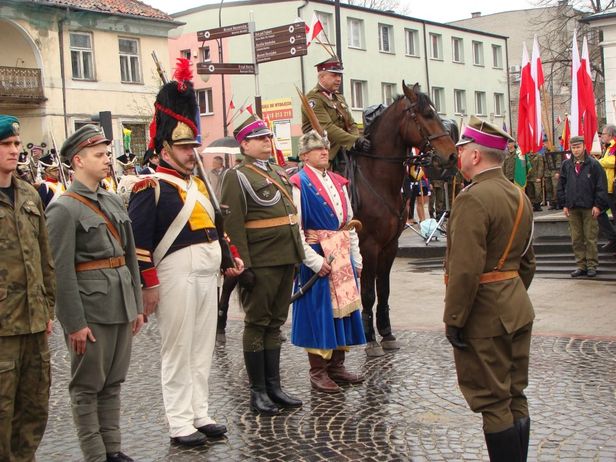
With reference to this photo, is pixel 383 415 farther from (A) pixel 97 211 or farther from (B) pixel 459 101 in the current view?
(B) pixel 459 101

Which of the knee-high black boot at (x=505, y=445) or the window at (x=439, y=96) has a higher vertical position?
the window at (x=439, y=96)

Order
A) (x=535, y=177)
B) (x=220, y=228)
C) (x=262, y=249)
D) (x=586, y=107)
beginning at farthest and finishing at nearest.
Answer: (x=535, y=177) < (x=586, y=107) < (x=262, y=249) < (x=220, y=228)

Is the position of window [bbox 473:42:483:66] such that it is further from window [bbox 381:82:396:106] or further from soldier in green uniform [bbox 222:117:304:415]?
soldier in green uniform [bbox 222:117:304:415]

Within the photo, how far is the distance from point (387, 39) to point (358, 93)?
4075mm

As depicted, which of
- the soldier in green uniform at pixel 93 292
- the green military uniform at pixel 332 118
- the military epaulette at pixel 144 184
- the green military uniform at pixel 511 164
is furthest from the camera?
the green military uniform at pixel 511 164

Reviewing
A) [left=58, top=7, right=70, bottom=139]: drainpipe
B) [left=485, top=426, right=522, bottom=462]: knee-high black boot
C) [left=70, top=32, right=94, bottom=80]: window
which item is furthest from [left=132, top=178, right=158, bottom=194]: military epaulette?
[left=70, top=32, right=94, bottom=80]: window

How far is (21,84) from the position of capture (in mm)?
31656

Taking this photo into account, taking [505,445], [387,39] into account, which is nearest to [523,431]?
[505,445]

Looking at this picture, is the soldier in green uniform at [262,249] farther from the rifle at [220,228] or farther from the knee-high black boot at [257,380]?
the rifle at [220,228]

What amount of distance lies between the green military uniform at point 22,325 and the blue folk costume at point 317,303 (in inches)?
106

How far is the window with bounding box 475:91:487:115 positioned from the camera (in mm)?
52844

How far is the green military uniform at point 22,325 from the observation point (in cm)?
419

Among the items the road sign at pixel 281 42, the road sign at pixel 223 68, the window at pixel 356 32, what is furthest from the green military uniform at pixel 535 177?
the window at pixel 356 32

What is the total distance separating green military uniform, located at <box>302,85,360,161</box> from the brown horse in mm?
214
